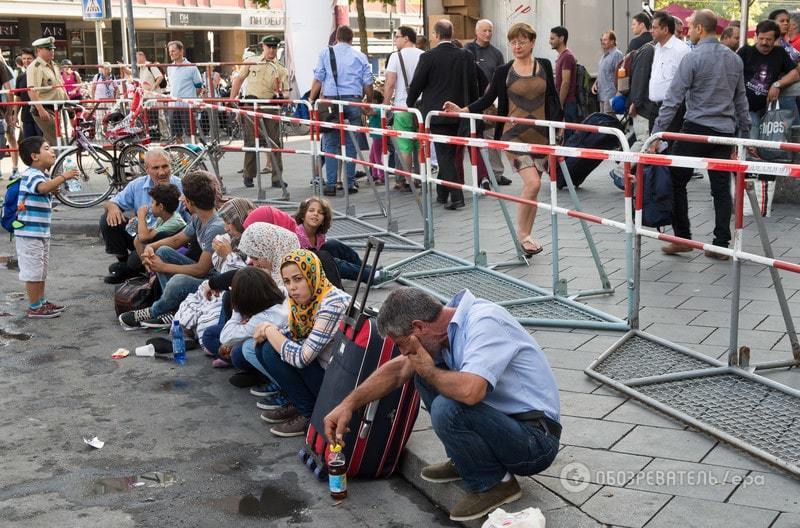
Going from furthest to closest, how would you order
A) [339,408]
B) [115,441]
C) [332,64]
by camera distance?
[332,64] < [115,441] < [339,408]

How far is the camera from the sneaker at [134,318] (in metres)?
7.82

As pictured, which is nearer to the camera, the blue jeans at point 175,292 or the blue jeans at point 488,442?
the blue jeans at point 488,442

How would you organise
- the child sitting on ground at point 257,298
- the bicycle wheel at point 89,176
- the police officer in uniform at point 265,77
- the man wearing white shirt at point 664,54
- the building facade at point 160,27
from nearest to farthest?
the child sitting on ground at point 257,298 < the man wearing white shirt at point 664,54 < the bicycle wheel at point 89,176 < the police officer in uniform at point 265,77 < the building facade at point 160,27

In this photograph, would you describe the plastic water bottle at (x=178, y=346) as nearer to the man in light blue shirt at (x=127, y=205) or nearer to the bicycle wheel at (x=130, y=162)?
the man in light blue shirt at (x=127, y=205)

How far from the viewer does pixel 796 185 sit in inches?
404

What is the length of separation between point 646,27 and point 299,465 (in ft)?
32.8

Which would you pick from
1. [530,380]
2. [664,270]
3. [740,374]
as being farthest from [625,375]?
[664,270]

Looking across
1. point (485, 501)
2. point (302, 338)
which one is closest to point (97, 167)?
point (302, 338)

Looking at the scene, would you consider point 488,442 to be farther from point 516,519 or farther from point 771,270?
point 771,270

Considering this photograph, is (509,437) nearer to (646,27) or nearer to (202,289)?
(202,289)

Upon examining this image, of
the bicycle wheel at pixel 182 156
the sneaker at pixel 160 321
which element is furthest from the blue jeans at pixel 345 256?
the bicycle wheel at pixel 182 156

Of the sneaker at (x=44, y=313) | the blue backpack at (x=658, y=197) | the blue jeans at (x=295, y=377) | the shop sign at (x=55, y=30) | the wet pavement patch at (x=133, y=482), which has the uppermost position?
the shop sign at (x=55, y=30)

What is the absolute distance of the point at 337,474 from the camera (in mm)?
4582

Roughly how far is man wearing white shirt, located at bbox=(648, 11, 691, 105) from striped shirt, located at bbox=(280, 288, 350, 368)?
19.6ft
